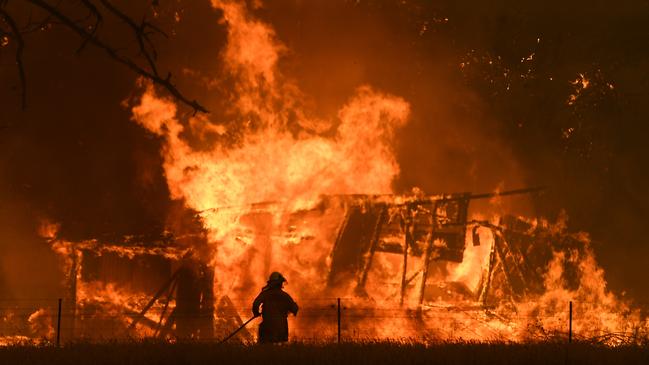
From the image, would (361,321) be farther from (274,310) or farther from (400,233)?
(274,310)

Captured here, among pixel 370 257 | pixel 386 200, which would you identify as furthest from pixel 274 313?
pixel 386 200

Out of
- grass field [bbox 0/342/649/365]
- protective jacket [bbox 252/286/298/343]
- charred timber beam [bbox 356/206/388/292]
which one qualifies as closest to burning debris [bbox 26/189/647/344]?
charred timber beam [bbox 356/206/388/292]

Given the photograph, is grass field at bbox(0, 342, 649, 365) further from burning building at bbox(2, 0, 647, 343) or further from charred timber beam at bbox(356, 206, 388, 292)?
charred timber beam at bbox(356, 206, 388, 292)

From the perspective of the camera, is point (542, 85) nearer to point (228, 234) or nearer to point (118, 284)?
point (228, 234)

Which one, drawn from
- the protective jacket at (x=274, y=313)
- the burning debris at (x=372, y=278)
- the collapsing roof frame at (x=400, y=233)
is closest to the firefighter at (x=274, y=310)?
the protective jacket at (x=274, y=313)

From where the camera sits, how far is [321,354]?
368 inches

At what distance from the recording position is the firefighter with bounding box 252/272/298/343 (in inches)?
460

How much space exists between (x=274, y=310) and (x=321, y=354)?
2.47 meters

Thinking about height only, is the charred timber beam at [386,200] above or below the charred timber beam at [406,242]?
above

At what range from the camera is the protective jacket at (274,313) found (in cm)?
1167

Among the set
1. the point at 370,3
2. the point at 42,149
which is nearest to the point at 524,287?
the point at 370,3

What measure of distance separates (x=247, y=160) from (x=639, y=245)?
10.9 metres

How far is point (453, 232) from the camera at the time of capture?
19.2m

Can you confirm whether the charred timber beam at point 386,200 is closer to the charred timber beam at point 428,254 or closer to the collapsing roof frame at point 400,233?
the collapsing roof frame at point 400,233
